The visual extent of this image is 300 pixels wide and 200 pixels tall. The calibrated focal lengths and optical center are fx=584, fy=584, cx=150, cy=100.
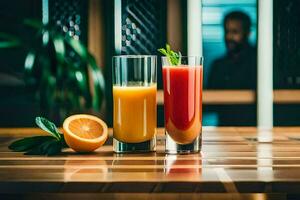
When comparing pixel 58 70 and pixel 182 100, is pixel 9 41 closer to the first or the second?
pixel 58 70

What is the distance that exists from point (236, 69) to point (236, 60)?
Answer: 0.08m

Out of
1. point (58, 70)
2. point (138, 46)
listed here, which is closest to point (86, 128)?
point (58, 70)

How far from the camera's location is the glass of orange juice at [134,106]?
1384 mm

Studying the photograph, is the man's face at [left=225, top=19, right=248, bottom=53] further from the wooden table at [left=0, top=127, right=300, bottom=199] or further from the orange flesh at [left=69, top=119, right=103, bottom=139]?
the orange flesh at [left=69, top=119, right=103, bottom=139]

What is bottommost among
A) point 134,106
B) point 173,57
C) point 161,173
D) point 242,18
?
point 161,173

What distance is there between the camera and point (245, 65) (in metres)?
4.39

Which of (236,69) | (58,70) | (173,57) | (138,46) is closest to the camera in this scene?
(173,57)

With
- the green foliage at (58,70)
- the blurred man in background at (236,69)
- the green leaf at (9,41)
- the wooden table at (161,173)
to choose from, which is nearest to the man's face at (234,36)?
the blurred man in background at (236,69)

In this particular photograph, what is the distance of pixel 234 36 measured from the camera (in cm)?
445

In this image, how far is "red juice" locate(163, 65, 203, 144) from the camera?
1.37 meters

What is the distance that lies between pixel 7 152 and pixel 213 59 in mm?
3219

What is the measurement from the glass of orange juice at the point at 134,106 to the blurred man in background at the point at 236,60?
3020mm

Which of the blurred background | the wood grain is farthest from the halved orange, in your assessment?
the wood grain

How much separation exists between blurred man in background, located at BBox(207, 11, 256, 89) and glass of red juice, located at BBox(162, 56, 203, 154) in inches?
119
